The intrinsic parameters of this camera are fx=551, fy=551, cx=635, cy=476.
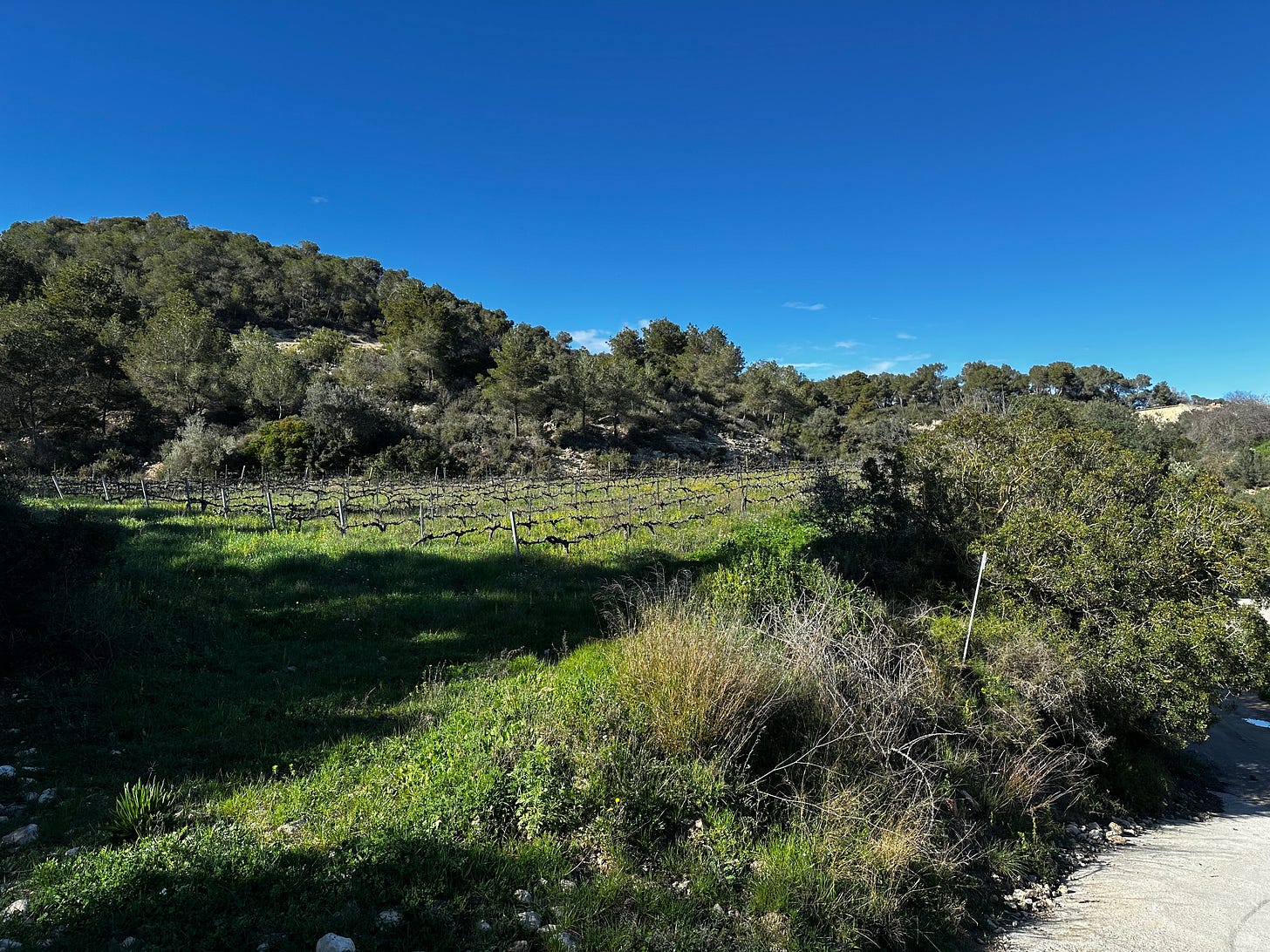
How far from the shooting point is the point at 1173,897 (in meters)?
5.22

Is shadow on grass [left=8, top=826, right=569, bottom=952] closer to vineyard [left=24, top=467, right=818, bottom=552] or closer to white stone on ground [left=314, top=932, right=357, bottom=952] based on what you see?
white stone on ground [left=314, top=932, right=357, bottom=952]

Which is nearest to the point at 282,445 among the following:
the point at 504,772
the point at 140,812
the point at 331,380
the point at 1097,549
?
the point at 331,380

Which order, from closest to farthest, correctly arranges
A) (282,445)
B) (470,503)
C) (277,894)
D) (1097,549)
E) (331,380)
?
(277,894) < (1097,549) < (470,503) < (282,445) < (331,380)

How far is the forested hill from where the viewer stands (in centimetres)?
2908

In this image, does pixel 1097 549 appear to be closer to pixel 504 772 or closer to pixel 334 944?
pixel 504 772

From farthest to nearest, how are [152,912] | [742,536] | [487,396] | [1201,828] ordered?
[487,396]
[742,536]
[1201,828]
[152,912]

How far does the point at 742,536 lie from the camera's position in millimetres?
10727

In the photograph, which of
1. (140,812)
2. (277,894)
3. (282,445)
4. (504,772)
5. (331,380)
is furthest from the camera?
(331,380)

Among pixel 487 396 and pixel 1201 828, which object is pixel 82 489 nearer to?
pixel 487 396

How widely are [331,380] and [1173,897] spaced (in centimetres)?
4152

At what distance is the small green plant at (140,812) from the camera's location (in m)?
3.43

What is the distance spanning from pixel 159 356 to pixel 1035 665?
1737 inches

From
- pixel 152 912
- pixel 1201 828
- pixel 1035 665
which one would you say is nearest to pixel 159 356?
pixel 152 912

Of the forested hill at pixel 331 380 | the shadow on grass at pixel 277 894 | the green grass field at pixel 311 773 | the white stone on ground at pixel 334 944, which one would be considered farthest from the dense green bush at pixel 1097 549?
the forested hill at pixel 331 380
